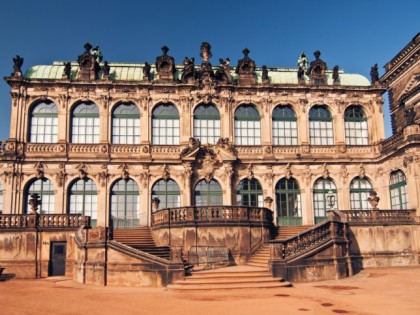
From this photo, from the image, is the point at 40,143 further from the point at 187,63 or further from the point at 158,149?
the point at 187,63

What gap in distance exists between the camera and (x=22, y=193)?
29.3m

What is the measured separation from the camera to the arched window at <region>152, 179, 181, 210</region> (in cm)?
3056

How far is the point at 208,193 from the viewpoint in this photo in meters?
30.8

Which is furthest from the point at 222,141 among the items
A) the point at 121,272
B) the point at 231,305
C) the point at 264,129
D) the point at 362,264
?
the point at 231,305

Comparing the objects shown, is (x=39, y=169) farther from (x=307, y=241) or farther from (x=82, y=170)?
(x=307, y=241)

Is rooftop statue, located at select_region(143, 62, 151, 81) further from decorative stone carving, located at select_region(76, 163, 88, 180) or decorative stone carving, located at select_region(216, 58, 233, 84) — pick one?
decorative stone carving, located at select_region(76, 163, 88, 180)

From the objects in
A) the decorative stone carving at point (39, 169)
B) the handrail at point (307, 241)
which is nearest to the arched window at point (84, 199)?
the decorative stone carving at point (39, 169)

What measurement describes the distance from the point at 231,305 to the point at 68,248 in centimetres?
1337

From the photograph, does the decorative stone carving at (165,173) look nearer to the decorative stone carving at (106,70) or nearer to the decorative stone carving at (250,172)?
the decorative stone carving at (250,172)

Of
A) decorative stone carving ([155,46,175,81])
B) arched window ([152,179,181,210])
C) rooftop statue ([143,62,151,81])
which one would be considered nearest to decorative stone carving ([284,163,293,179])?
arched window ([152,179,181,210])

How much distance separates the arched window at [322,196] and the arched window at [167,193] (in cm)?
980

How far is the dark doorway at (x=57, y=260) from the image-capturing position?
24.0 m

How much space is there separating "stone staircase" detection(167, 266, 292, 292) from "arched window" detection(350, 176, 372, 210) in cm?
1554

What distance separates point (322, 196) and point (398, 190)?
5045 mm
